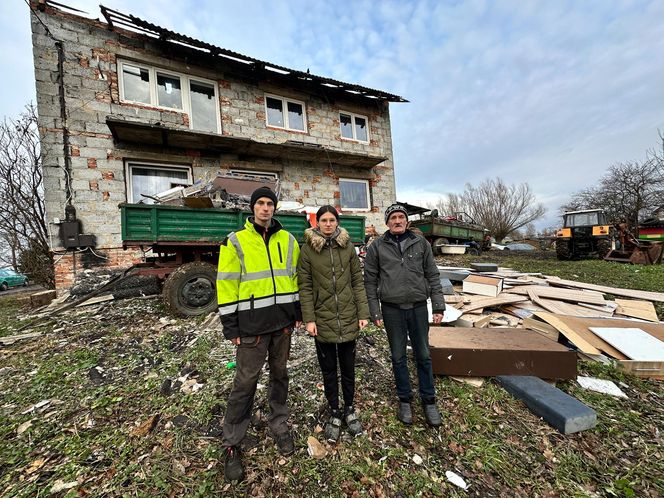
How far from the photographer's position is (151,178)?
24.0 feet

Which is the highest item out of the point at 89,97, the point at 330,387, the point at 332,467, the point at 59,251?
the point at 89,97

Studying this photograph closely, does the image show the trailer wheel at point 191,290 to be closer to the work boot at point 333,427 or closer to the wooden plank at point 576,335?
the work boot at point 333,427

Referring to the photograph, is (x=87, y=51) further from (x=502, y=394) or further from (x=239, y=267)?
(x=502, y=394)

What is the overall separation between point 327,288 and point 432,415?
1.38 m

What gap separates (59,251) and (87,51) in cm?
513

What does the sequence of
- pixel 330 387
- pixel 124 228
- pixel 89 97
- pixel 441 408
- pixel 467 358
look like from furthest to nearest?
pixel 89 97
pixel 124 228
pixel 467 358
pixel 441 408
pixel 330 387

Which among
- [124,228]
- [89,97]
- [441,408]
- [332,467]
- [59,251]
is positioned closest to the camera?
[332,467]

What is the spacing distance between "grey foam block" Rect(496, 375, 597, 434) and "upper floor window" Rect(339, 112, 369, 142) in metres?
9.97

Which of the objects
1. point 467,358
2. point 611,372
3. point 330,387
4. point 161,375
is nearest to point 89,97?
point 161,375

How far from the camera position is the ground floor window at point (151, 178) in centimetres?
706

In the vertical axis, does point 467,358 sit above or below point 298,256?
below

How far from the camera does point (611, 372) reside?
277cm

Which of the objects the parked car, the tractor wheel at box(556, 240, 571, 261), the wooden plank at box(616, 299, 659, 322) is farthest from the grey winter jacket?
the parked car

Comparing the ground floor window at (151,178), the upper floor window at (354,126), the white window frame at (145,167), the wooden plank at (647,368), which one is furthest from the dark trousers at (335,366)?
the upper floor window at (354,126)
